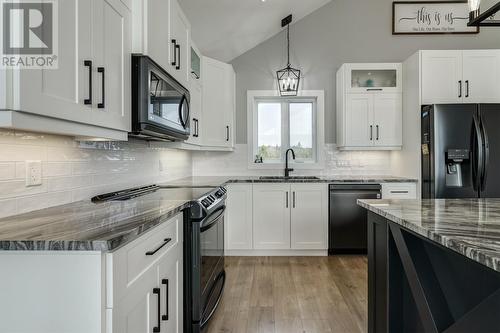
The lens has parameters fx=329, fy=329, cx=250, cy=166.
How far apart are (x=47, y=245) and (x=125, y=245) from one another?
23 centimetres

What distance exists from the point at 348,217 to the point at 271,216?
90 cm

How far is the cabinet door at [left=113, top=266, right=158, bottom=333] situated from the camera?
104 centimetres

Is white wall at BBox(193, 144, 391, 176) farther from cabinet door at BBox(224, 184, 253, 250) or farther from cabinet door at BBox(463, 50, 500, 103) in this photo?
cabinet door at BBox(463, 50, 500, 103)

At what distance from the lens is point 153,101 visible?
1886mm

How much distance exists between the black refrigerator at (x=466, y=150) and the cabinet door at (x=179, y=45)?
254 cm

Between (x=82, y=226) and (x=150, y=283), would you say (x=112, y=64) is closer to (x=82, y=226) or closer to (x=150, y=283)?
(x=82, y=226)

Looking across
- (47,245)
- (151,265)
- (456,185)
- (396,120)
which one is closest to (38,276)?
(47,245)

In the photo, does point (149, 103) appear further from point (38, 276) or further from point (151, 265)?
point (38, 276)

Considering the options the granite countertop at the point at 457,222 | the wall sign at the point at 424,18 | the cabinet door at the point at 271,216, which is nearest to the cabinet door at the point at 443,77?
the wall sign at the point at 424,18

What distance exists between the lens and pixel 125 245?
108 centimetres

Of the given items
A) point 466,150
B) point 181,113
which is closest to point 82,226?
point 181,113

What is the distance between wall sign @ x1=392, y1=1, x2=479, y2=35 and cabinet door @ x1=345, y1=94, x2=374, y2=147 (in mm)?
1164

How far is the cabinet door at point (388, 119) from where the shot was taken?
4.08 meters

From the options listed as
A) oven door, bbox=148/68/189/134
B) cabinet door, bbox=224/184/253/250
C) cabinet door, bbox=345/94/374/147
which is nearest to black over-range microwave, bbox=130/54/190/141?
oven door, bbox=148/68/189/134
